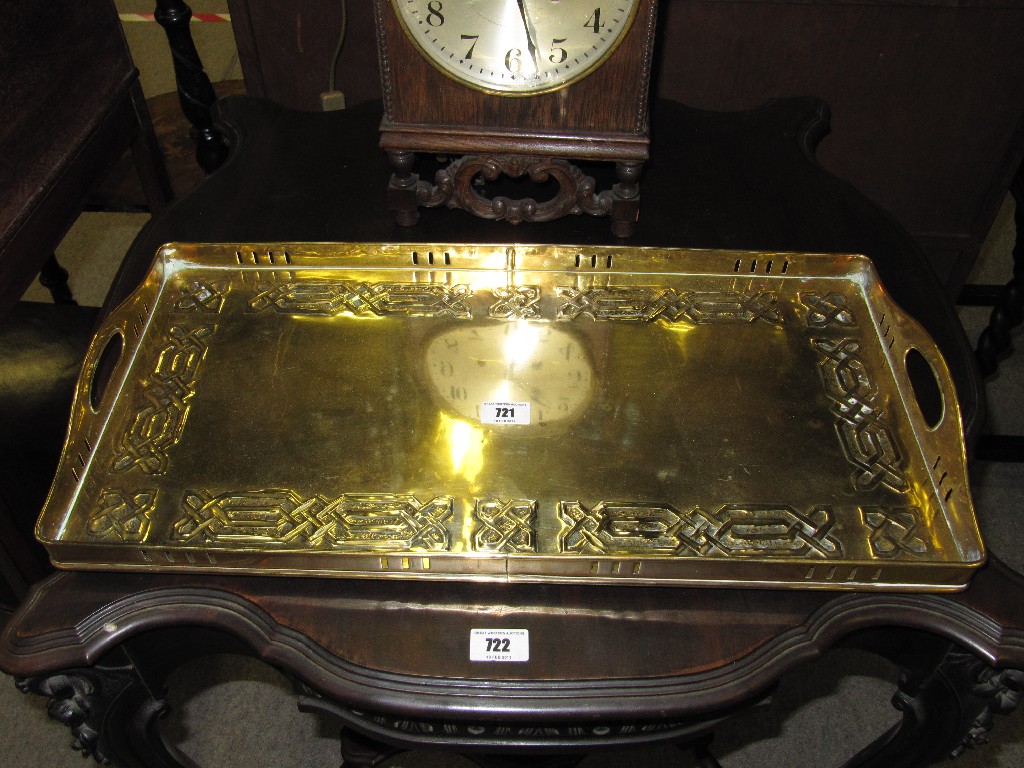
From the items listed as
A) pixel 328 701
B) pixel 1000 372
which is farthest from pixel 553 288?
pixel 1000 372

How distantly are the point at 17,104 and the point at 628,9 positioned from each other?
740mm

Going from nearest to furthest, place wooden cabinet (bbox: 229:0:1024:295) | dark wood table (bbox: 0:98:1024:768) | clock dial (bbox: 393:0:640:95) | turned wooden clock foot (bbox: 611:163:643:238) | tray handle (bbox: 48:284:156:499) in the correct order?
1. dark wood table (bbox: 0:98:1024:768)
2. tray handle (bbox: 48:284:156:499)
3. clock dial (bbox: 393:0:640:95)
4. turned wooden clock foot (bbox: 611:163:643:238)
5. wooden cabinet (bbox: 229:0:1024:295)

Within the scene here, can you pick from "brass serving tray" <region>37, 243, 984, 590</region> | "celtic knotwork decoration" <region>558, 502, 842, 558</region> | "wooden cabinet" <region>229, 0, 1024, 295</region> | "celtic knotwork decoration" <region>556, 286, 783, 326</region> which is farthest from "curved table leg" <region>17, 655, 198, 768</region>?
"wooden cabinet" <region>229, 0, 1024, 295</region>

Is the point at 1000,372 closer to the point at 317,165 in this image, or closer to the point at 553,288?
the point at 553,288

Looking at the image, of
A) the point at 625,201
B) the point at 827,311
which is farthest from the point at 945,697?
the point at 625,201

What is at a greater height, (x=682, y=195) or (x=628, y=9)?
(x=628, y=9)

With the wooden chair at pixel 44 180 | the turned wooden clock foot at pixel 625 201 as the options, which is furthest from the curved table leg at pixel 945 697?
the wooden chair at pixel 44 180

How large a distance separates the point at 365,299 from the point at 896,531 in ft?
2.03

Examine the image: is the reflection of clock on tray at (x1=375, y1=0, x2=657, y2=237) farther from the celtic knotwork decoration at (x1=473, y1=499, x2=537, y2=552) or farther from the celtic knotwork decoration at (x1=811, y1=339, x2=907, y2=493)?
the celtic knotwork decoration at (x1=473, y1=499, x2=537, y2=552)

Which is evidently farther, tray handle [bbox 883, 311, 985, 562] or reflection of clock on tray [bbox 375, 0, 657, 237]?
reflection of clock on tray [bbox 375, 0, 657, 237]

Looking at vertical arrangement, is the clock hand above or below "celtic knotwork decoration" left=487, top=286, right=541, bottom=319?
above

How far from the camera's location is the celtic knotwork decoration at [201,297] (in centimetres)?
97

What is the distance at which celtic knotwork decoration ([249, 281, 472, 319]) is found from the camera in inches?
38.4

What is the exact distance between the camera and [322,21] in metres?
1.43
